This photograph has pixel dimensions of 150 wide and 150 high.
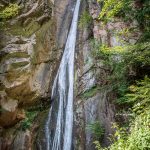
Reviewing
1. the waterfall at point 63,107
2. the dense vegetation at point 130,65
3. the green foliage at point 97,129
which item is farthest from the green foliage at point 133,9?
the waterfall at point 63,107

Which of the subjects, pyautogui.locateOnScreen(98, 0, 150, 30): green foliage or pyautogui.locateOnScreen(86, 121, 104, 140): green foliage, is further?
pyautogui.locateOnScreen(86, 121, 104, 140): green foliage

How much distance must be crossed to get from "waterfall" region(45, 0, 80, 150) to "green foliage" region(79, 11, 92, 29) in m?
0.68

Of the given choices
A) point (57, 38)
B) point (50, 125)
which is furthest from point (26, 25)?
point (50, 125)

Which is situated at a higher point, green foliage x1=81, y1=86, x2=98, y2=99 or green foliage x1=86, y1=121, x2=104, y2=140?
green foliage x1=81, y1=86, x2=98, y2=99

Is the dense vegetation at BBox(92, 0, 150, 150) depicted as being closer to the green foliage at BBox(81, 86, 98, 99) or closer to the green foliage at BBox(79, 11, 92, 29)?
the green foliage at BBox(81, 86, 98, 99)

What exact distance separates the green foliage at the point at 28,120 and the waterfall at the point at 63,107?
0.69 m

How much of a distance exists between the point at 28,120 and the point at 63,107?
1630mm

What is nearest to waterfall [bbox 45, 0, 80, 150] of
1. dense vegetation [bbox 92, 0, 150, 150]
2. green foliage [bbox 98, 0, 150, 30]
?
dense vegetation [bbox 92, 0, 150, 150]

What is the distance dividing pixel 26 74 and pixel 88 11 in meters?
5.67

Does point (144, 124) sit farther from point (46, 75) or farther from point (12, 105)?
point (46, 75)

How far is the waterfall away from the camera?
39.2 ft

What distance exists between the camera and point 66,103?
1288 centimetres

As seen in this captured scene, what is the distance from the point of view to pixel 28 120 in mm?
12531

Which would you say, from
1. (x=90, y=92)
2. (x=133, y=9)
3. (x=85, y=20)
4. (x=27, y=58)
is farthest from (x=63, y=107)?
(x=133, y=9)
